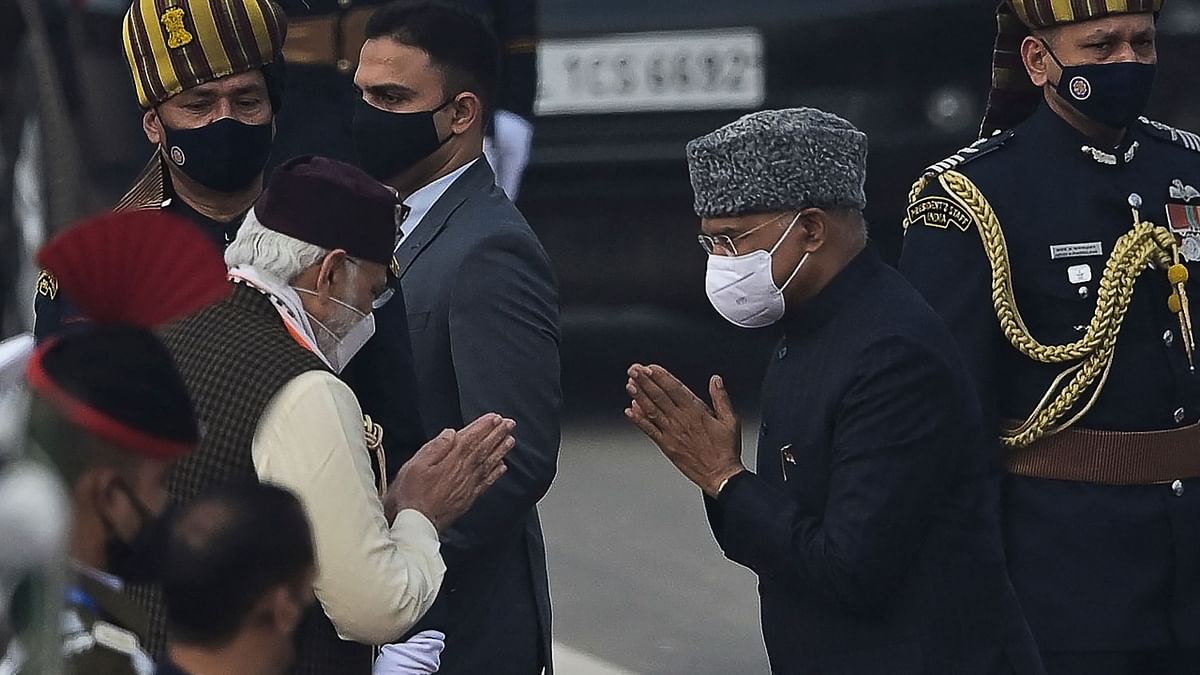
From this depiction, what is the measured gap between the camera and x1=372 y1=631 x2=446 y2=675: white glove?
403 centimetres

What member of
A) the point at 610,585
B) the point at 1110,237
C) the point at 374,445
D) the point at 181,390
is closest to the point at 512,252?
the point at 374,445

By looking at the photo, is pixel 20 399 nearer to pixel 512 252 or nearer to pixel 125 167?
pixel 512 252

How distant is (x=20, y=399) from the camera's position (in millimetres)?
2859

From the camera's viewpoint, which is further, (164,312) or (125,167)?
(125,167)

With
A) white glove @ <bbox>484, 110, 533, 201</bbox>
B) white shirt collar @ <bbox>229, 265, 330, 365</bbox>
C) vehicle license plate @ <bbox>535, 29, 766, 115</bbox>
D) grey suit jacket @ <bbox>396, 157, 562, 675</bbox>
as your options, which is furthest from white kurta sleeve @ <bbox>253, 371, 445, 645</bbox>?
vehicle license plate @ <bbox>535, 29, 766, 115</bbox>

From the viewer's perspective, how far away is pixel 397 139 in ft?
15.1

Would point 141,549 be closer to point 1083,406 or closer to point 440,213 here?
point 440,213

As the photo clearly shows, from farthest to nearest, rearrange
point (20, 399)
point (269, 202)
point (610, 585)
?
point (610, 585)
point (269, 202)
point (20, 399)

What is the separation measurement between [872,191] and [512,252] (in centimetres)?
422

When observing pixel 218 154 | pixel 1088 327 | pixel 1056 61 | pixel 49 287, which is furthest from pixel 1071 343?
pixel 49 287

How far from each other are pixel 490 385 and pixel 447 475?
1.63 feet

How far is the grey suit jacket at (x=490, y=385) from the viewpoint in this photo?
427cm

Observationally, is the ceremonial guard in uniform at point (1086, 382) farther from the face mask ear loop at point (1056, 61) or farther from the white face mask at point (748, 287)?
the white face mask at point (748, 287)

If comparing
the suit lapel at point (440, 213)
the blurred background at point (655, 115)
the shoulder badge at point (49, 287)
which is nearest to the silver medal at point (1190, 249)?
the suit lapel at point (440, 213)
